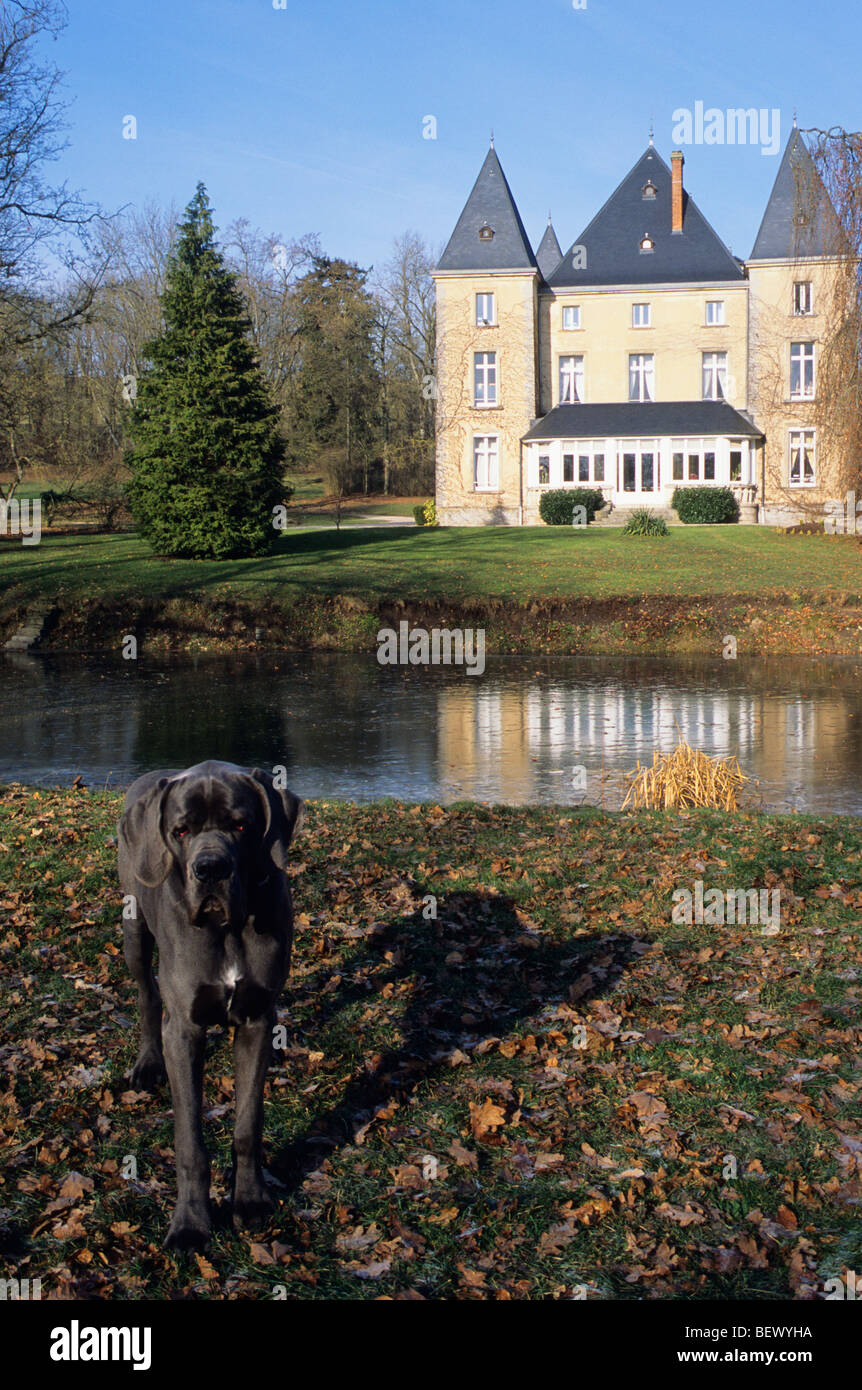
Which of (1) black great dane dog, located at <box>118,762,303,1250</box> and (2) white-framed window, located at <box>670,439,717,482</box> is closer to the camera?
(1) black great dane dog, located at <box>118,762,303,1250</box>

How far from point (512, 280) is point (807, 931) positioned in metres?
45.0

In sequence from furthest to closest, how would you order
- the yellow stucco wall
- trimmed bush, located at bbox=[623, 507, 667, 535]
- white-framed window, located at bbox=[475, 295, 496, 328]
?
1. white-framed window, located at bbox=[475, 295, 496, 328]
2. the yellow stucco wall
3. trimmed bush, located at bbox=[623, 507, 667, 535]

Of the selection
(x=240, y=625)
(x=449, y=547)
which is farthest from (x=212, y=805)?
(x=449, y=547)

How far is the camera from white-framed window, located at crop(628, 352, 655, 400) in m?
49.7

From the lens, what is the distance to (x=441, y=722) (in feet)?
56.2

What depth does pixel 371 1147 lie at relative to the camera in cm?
491

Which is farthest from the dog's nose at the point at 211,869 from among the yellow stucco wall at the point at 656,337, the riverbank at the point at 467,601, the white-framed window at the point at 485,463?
the yellow stucco wall at the point at 656,337

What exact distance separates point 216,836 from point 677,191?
171 ft

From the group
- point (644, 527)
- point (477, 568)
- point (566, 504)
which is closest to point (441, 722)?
point (477, 568)

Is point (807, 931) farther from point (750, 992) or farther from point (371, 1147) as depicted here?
point (371, 1147)

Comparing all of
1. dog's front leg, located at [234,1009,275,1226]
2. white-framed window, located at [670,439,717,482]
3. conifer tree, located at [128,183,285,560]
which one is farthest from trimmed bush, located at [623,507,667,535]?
dog's front leg, located at [234,1009,275,1226]

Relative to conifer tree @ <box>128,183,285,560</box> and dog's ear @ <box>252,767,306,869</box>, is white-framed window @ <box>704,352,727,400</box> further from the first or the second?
dog's ear @ <box>252,767,306,869</box>

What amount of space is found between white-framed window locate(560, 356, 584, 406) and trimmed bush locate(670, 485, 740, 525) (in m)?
7.74

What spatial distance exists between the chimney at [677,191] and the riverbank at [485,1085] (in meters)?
46.9
